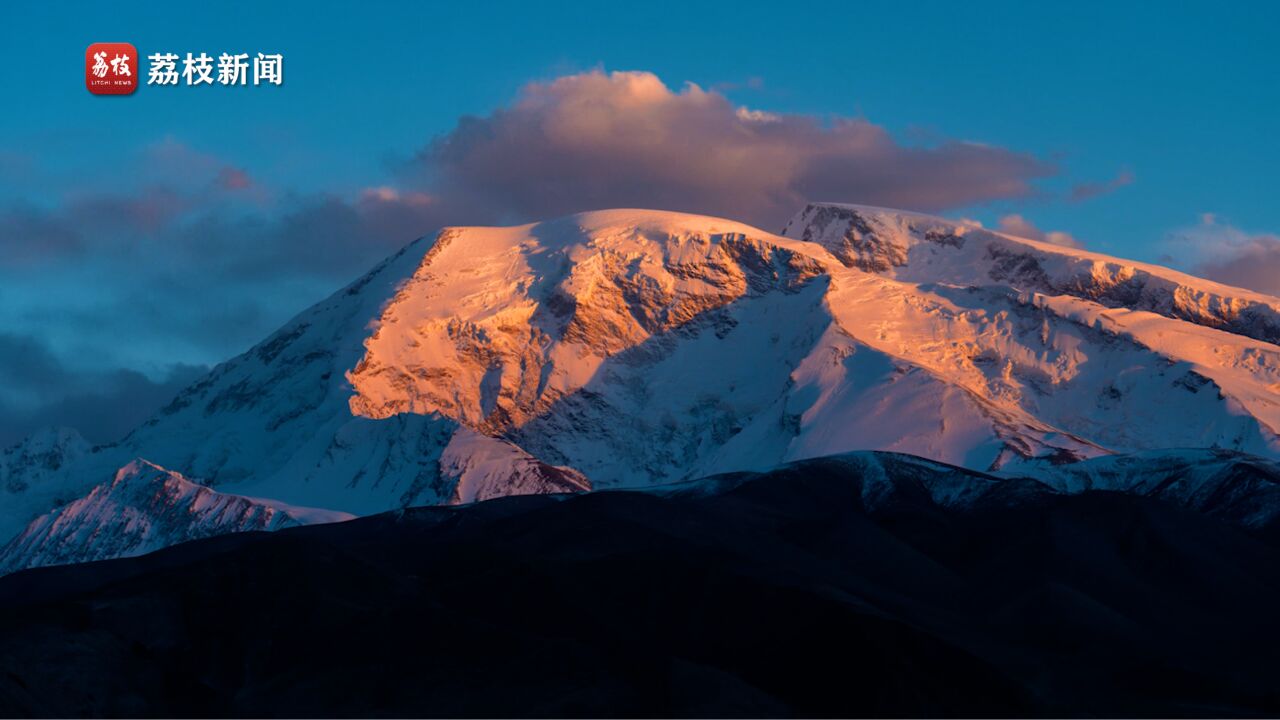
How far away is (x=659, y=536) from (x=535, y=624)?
2418 cm

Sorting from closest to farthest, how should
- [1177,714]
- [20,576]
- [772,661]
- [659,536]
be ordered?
[1177,714]
[772,661]
[659,536]
[20,576]

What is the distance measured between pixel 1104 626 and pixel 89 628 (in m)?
79.9

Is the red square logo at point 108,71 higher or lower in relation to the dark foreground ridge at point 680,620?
higher

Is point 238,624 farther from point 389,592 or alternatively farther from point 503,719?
point 503,719

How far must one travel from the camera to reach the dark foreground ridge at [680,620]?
425ft

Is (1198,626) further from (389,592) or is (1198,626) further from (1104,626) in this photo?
(389,592)

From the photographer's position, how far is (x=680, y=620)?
149 meters

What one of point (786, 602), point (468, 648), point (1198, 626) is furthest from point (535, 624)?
point (1198, 626)

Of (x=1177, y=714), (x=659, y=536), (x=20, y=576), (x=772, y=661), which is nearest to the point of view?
(x=1177, y=714)

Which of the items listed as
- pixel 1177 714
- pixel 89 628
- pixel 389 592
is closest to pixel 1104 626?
pixel 1177 714

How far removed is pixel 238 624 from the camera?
14638 cm

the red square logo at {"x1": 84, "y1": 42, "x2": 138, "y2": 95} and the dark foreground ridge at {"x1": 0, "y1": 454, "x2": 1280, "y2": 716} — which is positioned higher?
the red square logo at {"x1": 84, "y1": 42, "x2": 138, "y2": 95}

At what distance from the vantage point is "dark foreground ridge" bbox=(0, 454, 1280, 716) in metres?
130

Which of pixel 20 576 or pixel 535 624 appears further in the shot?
pixel 20 576
